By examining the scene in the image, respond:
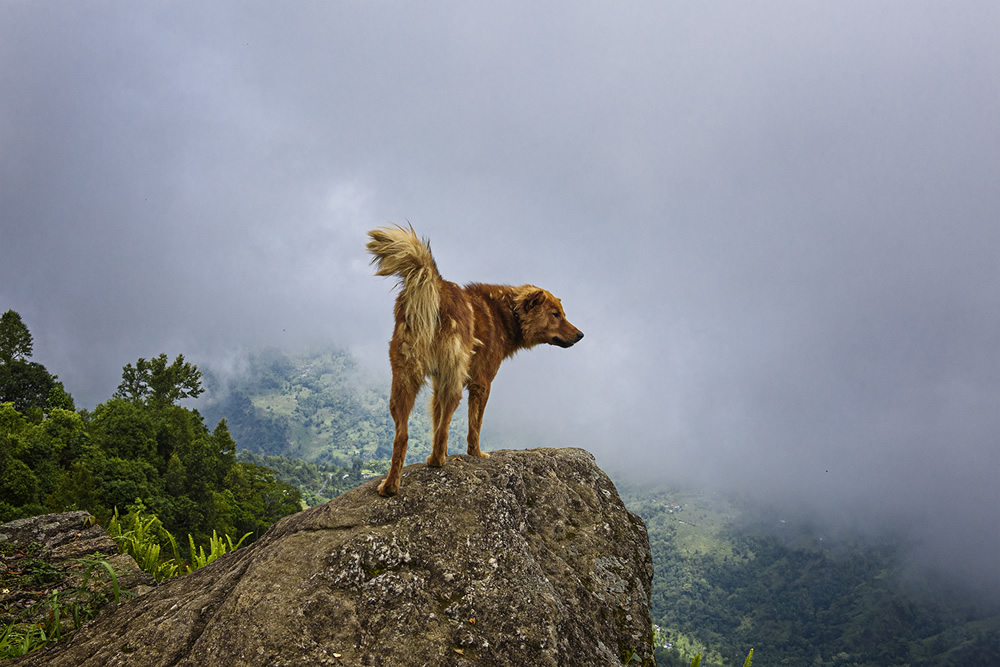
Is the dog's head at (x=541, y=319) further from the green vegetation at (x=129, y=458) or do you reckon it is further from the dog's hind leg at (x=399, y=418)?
the green vegetation at (x=129, y=458)

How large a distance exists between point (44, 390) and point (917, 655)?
25885 centimetres

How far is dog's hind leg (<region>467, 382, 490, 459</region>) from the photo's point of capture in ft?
25.4

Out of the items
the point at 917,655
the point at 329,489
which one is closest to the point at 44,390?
the point at 329,489

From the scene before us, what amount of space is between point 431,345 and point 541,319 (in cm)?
308

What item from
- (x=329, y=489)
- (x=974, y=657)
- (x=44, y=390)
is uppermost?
(x=44, y=390)

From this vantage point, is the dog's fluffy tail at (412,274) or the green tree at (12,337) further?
the green tree at (12,337)

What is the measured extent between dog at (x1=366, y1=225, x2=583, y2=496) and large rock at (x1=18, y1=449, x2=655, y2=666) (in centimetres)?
66

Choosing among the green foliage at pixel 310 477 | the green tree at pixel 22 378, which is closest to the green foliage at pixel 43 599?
the green tree at pixel 22 378

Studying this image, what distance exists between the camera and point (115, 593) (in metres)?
6.37

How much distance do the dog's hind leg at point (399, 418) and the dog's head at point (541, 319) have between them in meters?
3.07

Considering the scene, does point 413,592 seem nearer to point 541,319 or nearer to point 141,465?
point 541,319

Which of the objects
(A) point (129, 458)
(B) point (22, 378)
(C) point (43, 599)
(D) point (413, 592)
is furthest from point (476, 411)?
(B) point (22, 378)

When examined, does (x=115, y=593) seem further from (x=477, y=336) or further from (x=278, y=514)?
(x=278, y=514)

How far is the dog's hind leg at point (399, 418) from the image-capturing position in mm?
6199
